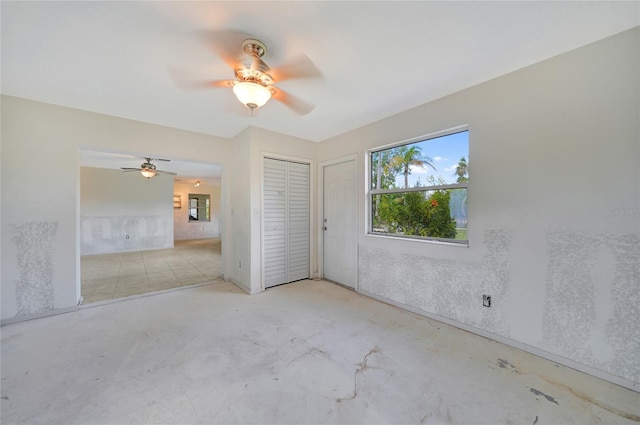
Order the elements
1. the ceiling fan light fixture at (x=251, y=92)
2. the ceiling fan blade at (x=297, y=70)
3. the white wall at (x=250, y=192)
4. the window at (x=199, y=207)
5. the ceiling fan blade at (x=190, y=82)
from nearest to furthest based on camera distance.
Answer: the ceiling fan light fixture at (x=251, y=92), the ceiling fan blade at (x=297, y=70), the ceiling fan blade at (x=190, y=82), the white wall at (x=250, y=192), the window at (x=199, y=207)

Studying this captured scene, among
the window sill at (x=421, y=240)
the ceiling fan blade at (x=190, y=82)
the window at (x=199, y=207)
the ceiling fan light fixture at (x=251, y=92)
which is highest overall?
the ceiling fan blade at (x=190, y=82)

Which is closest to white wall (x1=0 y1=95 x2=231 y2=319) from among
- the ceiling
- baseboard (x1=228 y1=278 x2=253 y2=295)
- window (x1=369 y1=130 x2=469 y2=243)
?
the ceiling

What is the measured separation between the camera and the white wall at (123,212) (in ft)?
21.5

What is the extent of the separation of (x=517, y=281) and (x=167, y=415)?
2.83m

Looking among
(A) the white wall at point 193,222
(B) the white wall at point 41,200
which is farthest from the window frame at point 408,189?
(A) the white wall at point 193,222

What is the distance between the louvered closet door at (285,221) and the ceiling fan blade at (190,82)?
56.2 inches

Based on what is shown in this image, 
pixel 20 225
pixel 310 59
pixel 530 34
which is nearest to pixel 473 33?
pixel 530 34

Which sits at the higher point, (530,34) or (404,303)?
(530,34)

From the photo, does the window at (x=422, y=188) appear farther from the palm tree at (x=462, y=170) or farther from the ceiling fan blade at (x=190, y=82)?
the ceiling fan blade at (x=190, y=82)

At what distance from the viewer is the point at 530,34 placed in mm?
1682

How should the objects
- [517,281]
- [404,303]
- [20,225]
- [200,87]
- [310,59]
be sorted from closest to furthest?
[310,59]
[517,281]
[200,87]
[20,225]
[404,303]

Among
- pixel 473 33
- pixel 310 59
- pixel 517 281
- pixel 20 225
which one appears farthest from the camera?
pixel 20 225

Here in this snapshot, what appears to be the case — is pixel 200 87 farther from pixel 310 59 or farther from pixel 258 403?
pixel 258 403

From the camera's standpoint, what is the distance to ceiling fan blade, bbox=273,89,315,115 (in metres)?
2.50
